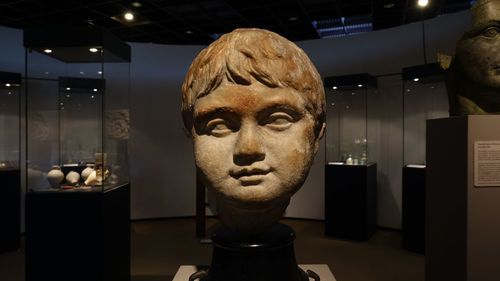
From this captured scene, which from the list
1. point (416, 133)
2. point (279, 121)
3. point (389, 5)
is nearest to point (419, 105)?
point (416, 133)

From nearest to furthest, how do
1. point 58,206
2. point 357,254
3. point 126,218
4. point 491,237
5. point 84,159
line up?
1. point 491,237
2. point 58,206
3. point 84,159
4. point 126,218
5. point 357,254

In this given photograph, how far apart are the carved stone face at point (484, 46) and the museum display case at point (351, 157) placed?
2957 millimetres

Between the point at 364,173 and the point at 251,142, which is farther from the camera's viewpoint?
the point at 364,173

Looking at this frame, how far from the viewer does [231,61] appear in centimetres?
147

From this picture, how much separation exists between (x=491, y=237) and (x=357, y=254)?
2.63m

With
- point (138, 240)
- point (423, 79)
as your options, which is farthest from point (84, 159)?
point (423, 79)

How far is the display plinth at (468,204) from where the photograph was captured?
227 centimetres

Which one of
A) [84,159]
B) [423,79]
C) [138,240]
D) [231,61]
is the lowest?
[138,240]

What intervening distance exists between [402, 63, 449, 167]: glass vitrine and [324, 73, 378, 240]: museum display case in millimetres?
624

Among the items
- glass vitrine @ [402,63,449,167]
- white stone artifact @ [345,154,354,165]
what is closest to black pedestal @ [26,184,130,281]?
white stone artifact @ [345,154,354,165]

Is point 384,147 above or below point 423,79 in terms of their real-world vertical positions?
below

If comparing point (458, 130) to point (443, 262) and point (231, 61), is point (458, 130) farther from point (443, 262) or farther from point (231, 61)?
point (231, 61)

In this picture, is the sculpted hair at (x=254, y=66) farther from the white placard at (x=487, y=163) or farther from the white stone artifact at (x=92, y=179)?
the white stone artifact at (x=92, y=179)

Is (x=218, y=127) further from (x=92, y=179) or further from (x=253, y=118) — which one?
(x=92, y=179)
